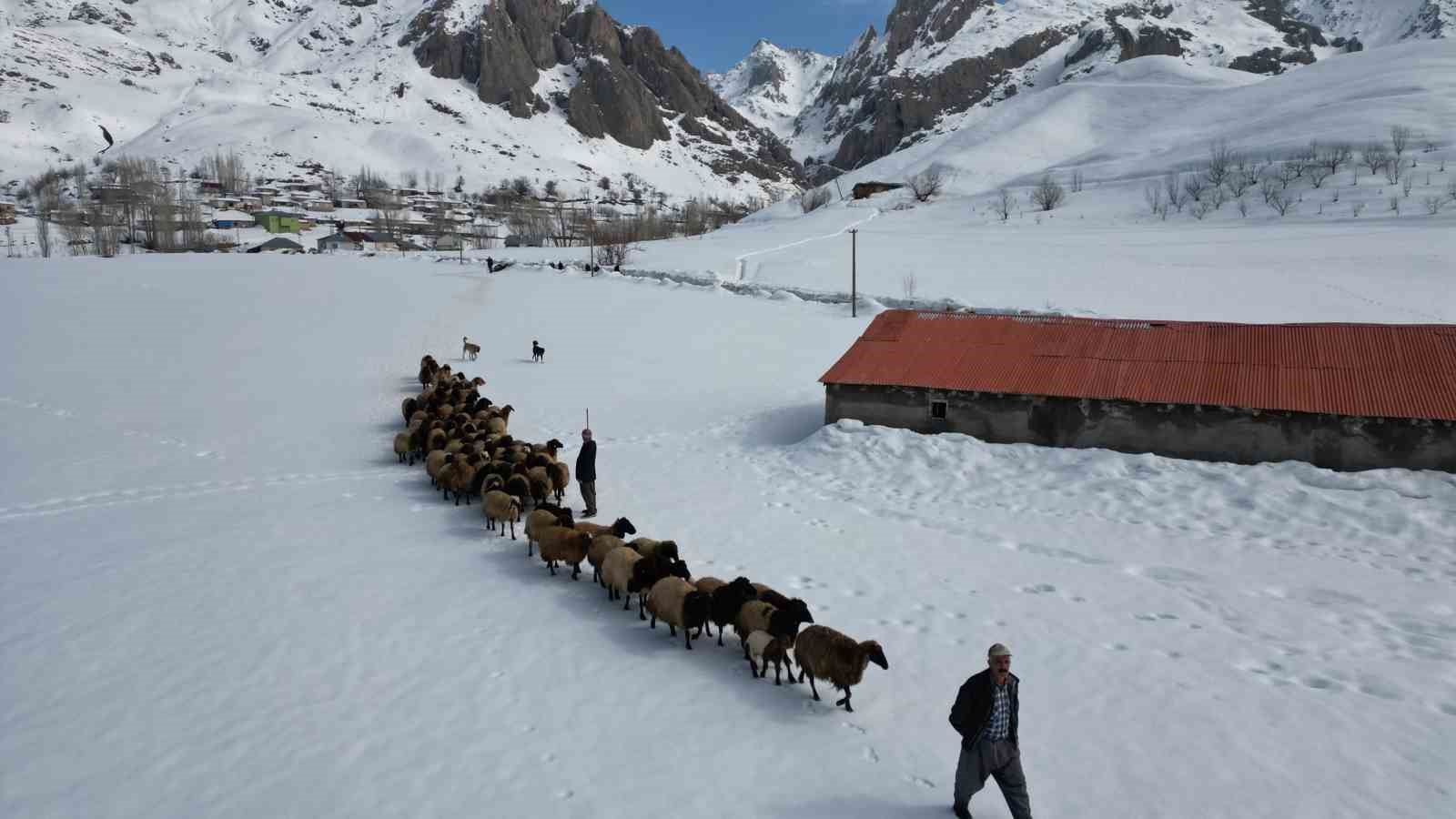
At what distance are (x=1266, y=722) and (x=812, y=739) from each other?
4.42 meters

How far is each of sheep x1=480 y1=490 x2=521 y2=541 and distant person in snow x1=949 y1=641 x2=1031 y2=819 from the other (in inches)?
336

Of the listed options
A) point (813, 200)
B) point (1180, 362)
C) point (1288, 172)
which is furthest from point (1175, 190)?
point (1180, 362)

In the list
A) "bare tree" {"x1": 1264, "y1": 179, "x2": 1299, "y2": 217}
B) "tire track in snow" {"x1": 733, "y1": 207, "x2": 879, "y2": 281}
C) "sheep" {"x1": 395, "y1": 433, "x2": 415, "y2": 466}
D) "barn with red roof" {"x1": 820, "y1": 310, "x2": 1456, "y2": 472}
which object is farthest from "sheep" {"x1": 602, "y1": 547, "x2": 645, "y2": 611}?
"bare tree" {"x1": 1264, "y1": 179, "x2": 1299, "y2": 217}

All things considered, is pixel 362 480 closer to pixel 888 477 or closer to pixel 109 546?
pixel 109 546

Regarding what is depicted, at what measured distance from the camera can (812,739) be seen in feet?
23.5

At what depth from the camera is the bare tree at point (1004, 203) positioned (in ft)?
287

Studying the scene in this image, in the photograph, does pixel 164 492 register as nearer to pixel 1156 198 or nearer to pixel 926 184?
pixel 1156 198

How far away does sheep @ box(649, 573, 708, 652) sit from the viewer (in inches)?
350

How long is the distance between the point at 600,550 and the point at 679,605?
A: 2.05m

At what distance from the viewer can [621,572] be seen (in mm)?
10062

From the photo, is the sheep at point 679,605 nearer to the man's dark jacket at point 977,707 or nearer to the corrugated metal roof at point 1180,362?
the man's dark jacket at point 977,707

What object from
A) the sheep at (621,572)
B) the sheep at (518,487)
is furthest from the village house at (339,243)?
the sheep at (621,572)

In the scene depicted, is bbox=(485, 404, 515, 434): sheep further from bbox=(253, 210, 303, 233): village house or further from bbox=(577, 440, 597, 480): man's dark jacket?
bbox=(253, 210, 303, 233): village house

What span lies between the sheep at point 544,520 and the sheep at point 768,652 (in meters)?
4.25
